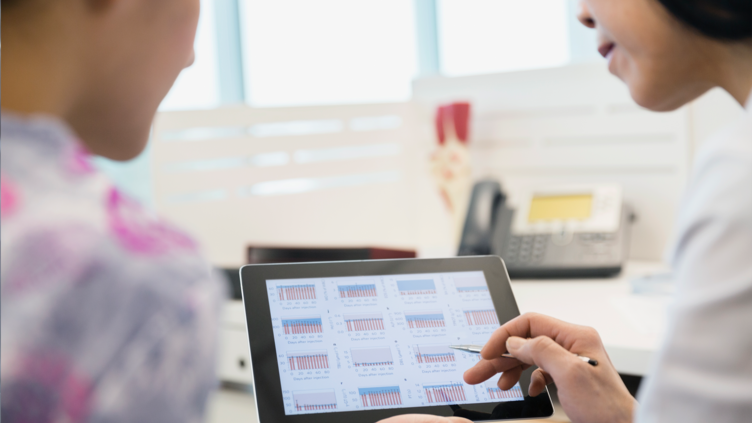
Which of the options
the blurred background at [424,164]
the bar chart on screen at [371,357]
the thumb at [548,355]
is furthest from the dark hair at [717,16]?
the blurred background at [424,164]

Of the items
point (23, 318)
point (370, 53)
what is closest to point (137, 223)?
point (23, 318)

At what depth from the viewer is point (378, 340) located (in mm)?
712

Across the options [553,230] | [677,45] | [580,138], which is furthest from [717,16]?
[580,138]

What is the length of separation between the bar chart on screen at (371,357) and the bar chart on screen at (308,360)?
0.03m

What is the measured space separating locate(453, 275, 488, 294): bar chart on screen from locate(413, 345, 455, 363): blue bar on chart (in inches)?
3.1

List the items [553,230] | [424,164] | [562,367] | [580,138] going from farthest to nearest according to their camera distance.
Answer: [424,164]
[580,138]
[553,230]
[562,367]

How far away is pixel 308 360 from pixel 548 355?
24cm

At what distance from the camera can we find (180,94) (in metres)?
2.94

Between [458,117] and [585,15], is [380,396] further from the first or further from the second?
[458,117]

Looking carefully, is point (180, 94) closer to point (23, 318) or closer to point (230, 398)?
point (230, 398)

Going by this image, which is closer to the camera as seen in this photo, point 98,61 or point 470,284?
point 98,61

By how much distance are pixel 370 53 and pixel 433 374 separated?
3032 millimetres

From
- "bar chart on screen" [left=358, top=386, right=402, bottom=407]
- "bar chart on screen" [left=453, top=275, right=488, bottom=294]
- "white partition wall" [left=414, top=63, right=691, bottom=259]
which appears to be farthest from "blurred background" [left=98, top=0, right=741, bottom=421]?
"bar chart on screen" [left=358, top=386, right=402, bottom=407]

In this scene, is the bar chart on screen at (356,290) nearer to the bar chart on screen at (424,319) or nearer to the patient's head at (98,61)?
the bar chart on screen at (424,319)
